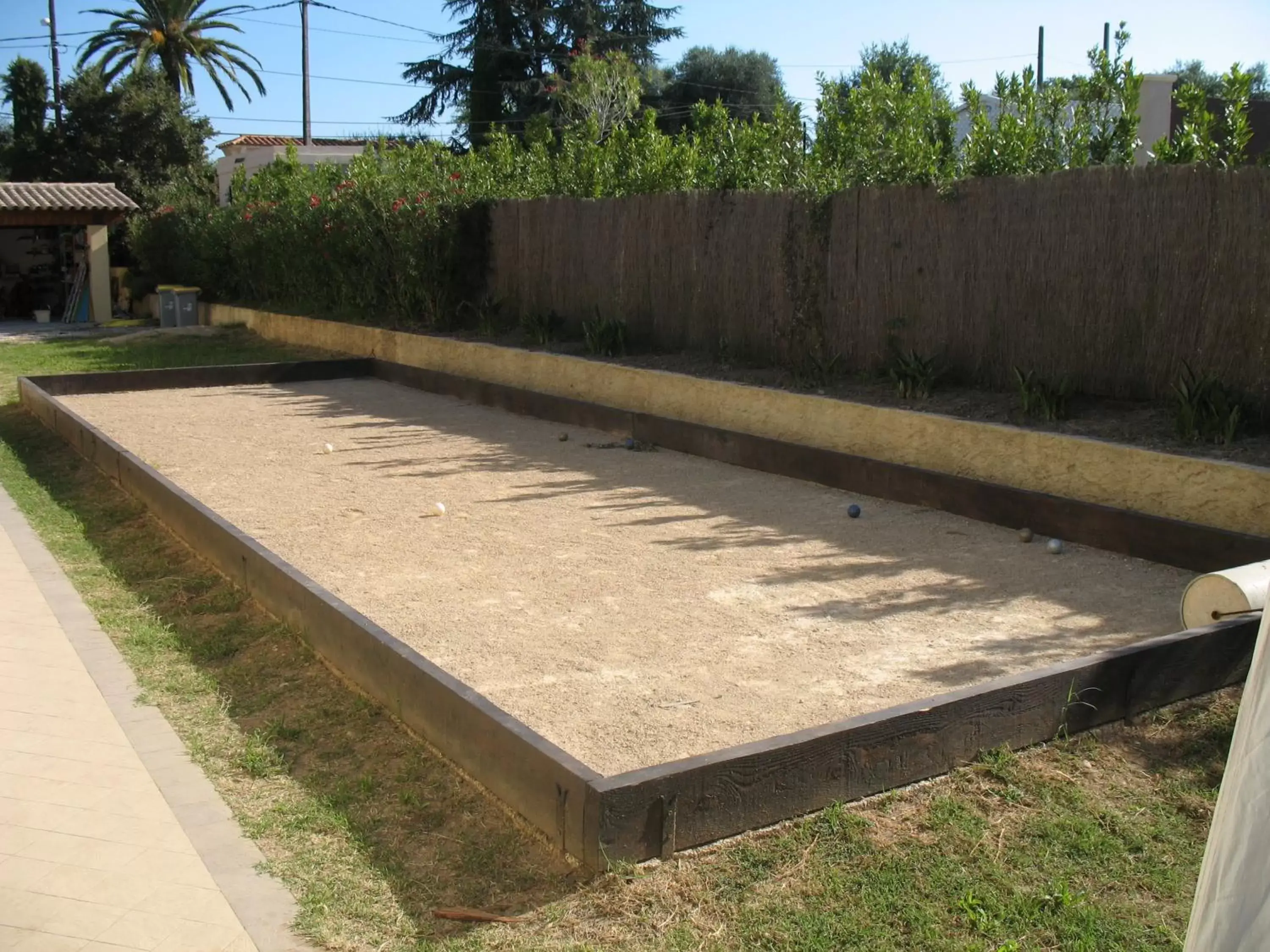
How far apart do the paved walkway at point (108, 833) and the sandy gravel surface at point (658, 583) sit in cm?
117

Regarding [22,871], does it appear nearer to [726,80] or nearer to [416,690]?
[416,690]

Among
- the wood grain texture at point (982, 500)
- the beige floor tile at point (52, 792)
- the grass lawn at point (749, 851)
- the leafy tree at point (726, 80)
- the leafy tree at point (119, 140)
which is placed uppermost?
the leafy tree at point (726, 80)

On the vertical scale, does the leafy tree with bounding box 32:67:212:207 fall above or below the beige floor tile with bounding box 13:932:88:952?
above

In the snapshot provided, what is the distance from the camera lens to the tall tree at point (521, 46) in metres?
38.4

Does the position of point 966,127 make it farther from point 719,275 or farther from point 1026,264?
point 1026,264

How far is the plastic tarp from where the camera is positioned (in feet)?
3.74

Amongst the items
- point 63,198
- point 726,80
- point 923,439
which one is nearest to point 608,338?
point 923,439

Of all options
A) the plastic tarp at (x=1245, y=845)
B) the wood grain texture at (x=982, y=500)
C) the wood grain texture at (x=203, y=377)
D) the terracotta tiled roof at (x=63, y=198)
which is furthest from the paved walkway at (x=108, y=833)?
the terracotta tiled roof at (x=63, y=198)

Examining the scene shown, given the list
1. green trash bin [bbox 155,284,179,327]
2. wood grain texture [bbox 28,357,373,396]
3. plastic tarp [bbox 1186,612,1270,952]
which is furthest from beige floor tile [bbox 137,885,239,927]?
green trash bin [bbox 155,284,179,327]

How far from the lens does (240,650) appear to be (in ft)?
18.0

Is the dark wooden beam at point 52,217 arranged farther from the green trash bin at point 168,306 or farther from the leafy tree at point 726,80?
the leafy tree at point 726,80

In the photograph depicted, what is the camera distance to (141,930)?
3223 millimetres

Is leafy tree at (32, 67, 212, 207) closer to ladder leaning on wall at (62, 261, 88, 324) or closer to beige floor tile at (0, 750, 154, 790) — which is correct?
ladder leaning on wall at (62, 261, 88, 324)

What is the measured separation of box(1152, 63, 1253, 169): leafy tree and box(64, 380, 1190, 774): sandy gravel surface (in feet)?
9.53
